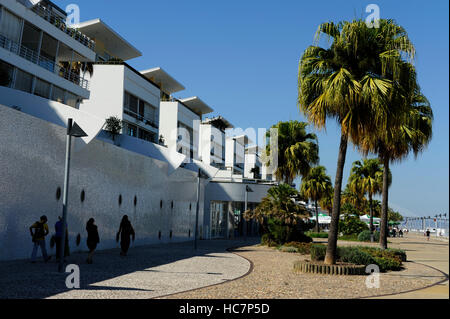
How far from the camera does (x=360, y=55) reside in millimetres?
14492

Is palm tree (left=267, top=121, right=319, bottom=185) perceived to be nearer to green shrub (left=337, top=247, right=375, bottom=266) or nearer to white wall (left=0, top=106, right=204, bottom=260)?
white wall (left=0, top=106, right=204, bottom=260)

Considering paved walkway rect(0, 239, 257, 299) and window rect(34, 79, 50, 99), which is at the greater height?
window rect(34, 79, 50, 99)

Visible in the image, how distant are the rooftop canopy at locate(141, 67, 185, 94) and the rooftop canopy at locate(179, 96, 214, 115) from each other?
154 inches

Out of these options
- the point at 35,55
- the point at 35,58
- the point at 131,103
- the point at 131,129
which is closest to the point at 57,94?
the point at 35,58

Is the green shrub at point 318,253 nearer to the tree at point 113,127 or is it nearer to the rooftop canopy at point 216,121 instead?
the tree at point 113,127

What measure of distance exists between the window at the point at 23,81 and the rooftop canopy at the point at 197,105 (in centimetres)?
3710

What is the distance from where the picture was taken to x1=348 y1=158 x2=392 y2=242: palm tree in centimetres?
4603

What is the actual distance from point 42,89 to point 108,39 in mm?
18433

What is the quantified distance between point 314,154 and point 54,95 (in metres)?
19.1

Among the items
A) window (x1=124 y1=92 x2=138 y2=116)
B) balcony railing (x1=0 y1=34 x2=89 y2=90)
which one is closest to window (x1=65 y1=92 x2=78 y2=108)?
balcony railing (x1=0 y1=34 x2=89 y2=90)

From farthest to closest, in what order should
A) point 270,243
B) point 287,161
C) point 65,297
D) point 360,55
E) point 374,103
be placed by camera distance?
point 287,161, point 270,243, point 360,55, point 374,103, point 65,297
